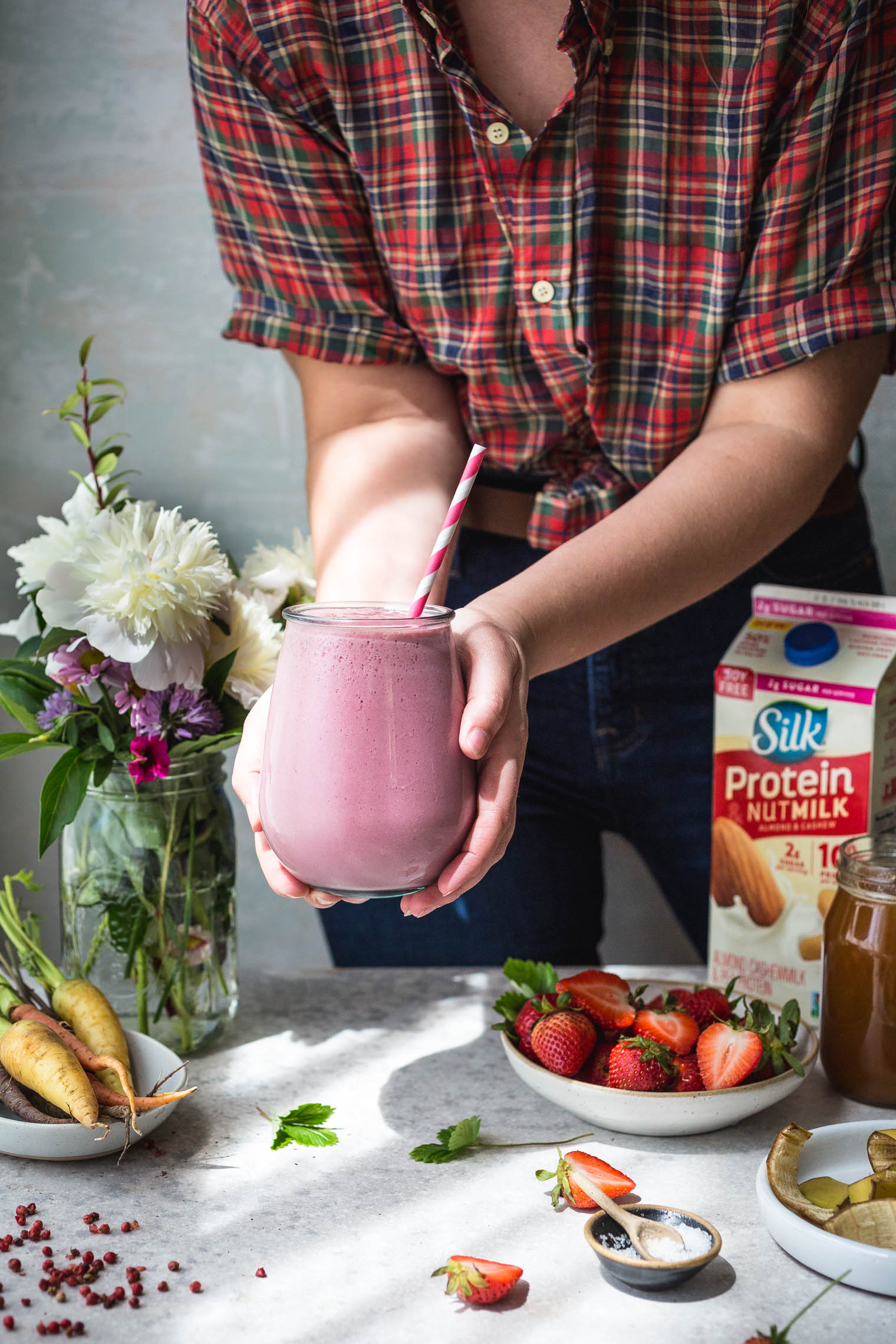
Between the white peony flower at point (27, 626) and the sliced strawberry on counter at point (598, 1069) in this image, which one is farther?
the white peony flower at point (27, 626)

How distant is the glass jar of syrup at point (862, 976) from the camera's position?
1.03 meters

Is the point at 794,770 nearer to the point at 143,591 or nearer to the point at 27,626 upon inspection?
the point at 143,591

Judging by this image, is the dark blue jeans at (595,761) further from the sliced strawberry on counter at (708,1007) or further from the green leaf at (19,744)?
the green leaf at (19,744)

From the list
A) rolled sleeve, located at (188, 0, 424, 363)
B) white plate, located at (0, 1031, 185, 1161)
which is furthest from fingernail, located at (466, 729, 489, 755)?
rolled sleeve, located at (188, 0, 424, 363)

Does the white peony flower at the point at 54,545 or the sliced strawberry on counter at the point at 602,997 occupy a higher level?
the white peony flower at the point at 54,545

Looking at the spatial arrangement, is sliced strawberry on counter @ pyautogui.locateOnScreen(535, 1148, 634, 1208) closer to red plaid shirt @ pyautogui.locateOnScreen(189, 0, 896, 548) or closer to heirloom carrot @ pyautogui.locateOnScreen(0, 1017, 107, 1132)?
heirloom carrot @ pyautogui.locateOnScreen(0, 1017, 107, 1132)

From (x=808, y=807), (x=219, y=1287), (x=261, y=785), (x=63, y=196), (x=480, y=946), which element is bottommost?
(x=480, y=946)

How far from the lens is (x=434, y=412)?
1367mm

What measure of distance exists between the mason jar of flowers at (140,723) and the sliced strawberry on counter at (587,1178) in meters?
0.41

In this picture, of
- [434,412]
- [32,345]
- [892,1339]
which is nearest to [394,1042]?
[892,1339]

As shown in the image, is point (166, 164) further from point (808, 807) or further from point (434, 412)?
point (808, 807)

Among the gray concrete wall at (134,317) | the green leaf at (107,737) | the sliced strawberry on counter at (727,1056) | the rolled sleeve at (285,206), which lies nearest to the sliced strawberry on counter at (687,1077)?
the sliced strawberry on counter at (727,1056)

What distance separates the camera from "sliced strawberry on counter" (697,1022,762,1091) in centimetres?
97

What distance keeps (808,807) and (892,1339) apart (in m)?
0.51
